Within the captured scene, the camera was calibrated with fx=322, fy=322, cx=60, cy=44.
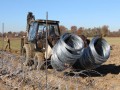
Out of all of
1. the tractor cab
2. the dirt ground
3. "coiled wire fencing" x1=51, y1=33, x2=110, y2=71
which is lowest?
the dirt ground

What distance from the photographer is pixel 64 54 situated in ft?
36.4

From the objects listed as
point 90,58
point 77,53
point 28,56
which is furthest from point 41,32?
point 77,53

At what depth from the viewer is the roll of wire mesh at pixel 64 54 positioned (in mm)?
11078

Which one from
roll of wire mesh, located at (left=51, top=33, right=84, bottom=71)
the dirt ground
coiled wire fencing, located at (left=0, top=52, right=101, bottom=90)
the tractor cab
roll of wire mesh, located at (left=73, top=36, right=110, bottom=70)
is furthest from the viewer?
the tractor cab

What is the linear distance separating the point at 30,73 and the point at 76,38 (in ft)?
11.8

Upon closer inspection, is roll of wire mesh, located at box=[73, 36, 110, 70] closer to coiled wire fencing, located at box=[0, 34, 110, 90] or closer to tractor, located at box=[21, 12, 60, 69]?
coiled wire fencing, located at box=[0, 34, 110, 90]

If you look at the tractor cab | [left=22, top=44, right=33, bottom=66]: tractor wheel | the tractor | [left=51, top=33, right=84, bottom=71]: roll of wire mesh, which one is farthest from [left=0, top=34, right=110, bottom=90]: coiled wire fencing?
[left=22, top=44, right=33, bottom=66]: tractor wheel

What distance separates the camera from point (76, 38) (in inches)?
472

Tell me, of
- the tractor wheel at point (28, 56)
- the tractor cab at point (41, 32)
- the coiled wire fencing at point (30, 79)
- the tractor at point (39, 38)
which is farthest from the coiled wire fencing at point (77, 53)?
the tractor wheel at point (28, 56)

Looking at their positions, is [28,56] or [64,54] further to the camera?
[28,56]

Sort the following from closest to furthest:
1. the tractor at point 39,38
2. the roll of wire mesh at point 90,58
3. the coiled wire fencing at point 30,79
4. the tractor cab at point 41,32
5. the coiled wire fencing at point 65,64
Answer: the coiled wire fencing at point 30,79, the coiled wire fencing at point 65,64, the roll of wire mesh at point 90,58, the tractor at point 39,38, the tractor cab at point 41,32

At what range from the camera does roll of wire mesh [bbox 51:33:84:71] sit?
11078 mm

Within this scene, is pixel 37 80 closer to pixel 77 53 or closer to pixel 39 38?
pixel 77 53

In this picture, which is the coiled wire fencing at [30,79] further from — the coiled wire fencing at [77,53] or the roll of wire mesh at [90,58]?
the roll of wire mesh at [90,58]
